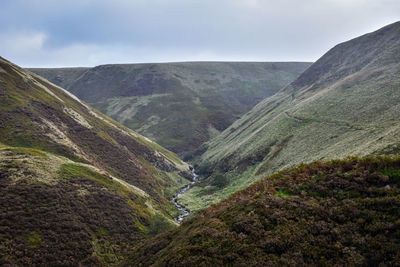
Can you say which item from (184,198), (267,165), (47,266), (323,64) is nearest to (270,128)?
(267,165)

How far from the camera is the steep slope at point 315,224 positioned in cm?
1114

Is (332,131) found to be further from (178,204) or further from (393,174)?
(393,174)

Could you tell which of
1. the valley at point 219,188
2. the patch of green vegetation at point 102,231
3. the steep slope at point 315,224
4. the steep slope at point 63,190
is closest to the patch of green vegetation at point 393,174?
the steep slope at point 315,224

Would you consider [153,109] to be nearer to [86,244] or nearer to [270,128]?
[270,128]

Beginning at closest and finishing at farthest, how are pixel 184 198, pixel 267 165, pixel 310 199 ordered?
1. pixel 310 199
2. pixel 267 165
3. pixel 184 198

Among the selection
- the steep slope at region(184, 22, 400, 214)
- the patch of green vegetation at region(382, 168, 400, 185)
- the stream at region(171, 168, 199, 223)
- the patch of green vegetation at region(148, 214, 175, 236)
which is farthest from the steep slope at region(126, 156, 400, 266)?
the stream at region(171, 168, 199, 223)

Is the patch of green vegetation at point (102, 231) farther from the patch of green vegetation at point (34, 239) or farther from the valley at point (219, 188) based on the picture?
the patch of green vegetation at point (34, 239)

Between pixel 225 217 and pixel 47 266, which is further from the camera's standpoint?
pixel 47 266

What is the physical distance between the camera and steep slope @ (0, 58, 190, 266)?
27672 mm

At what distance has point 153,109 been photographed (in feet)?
629

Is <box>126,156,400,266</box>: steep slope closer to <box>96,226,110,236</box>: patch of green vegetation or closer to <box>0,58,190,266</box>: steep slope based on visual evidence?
<box>0,58,190,266</box>: steep slope

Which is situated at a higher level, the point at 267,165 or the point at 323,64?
the point at 323,64

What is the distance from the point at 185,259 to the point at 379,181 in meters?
13.1

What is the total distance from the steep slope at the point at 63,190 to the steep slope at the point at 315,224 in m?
20.1
